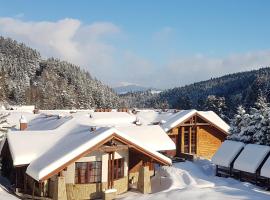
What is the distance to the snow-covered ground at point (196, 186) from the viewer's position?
19.8 metres

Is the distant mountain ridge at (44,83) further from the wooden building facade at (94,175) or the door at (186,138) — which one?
the wooden building facade at (94,175)

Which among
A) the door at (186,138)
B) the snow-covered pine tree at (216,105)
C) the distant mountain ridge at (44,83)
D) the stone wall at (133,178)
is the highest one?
the distant mountain ridge at (44,83)

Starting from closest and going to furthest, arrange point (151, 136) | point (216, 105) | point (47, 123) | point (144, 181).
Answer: point (144, 181) < point (151, 136) < point (47, 123) < point (216, 105)

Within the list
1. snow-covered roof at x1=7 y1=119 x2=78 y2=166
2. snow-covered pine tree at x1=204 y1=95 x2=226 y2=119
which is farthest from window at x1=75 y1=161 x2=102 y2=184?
snow-covered pine tree at x1=204 y1=95 x2=226 y2=119

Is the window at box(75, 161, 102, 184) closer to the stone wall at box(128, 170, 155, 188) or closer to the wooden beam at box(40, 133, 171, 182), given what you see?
the wooden beam at box(40, 133, 171, 182)

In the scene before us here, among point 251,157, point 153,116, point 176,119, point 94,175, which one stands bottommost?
point 94,175

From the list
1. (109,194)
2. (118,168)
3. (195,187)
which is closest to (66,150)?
(109,194)

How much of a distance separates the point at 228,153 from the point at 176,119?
8.82m

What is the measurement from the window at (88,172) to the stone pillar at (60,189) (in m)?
1.16

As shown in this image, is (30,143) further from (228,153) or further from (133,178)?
(228,153)

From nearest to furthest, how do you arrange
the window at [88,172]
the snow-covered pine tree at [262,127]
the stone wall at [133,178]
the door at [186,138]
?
the window at [88,172]
the stone wall at [133,178]
the snow-covered pine tree at [262,127]
the door at [186,138]

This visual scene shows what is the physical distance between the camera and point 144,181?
74.1ft

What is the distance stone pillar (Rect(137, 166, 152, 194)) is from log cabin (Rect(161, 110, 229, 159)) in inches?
479

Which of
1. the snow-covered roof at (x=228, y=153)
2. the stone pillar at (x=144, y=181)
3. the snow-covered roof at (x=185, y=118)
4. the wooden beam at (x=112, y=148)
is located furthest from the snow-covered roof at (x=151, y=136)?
the snow-covered roof at (x=185, y=118)
